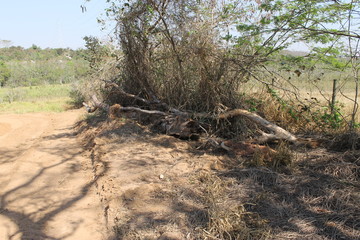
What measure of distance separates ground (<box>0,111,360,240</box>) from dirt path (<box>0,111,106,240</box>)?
0.01 m

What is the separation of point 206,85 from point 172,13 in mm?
1932

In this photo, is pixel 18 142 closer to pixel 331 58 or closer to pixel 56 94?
pixel 331 58

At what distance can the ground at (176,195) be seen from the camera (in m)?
2.88

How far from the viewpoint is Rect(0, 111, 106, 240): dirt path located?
3.21 metres

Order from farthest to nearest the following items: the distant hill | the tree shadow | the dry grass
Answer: the distant hill, the tree shadow, the dry grass

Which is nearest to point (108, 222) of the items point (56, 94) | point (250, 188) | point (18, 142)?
point (250, 188)

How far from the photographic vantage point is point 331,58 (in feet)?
18.6

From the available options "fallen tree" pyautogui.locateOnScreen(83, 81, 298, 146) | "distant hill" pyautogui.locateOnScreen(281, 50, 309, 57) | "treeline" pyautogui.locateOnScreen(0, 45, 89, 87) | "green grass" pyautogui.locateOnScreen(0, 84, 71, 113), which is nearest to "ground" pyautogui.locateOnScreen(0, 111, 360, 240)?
"fallen tree" pyautogui.locateOnScreen(83, 81, 298, 146)

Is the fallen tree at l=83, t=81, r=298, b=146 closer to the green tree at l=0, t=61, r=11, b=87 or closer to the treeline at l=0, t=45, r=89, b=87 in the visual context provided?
the treeline at l=0, t=45, r=89, b=87

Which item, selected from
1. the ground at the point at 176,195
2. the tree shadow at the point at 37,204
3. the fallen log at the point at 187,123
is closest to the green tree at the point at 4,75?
the fallen log at the point at 187,123

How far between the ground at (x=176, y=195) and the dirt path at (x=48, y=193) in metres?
0.01

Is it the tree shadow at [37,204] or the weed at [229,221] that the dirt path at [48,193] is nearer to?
the tree shadow at [37,204]

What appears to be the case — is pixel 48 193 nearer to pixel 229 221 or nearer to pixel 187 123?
pixel 229 221

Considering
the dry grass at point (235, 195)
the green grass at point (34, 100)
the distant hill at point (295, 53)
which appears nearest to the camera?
the dry grass at point (235, 195)
